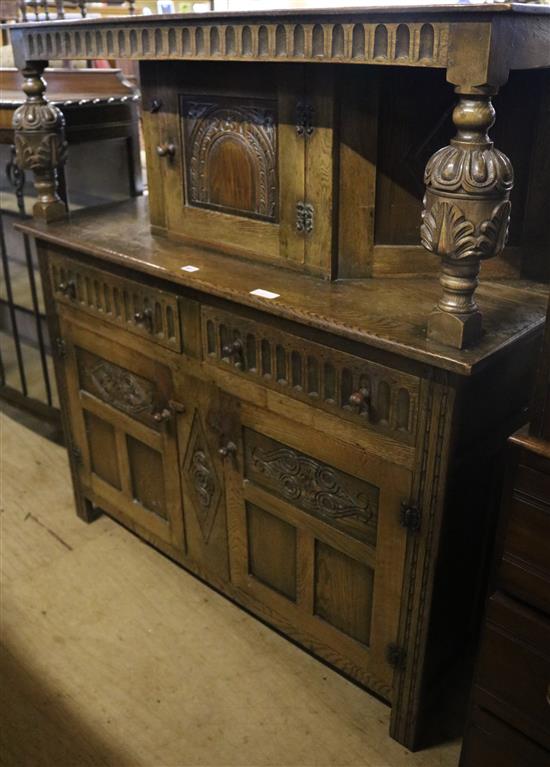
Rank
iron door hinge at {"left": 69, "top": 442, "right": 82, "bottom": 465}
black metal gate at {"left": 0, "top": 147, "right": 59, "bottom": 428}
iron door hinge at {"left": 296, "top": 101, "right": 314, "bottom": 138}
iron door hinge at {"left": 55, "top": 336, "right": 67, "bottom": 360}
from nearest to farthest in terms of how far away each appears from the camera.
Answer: iron door hinge at {"left": 296, "top": 101, "right": 314, "bottom": 138} < iron door hinge at {"left": 55, "top": 336, "right": 67, "bottom": 360} < iron door hinge at {"left": 69, "top": 442, "right": 82, "bottom": 465} < black metal gate at {"left": 0, "top": 147, "right": 59, "bottom": 428}

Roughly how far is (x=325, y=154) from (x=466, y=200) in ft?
1.52

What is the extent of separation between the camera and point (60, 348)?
230 centimetres

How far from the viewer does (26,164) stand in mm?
2057

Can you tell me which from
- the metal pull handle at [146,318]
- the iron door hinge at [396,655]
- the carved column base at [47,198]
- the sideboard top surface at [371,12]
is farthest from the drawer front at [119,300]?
the iron door hinge at [396,655]

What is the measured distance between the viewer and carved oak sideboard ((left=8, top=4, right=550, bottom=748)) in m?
1.27

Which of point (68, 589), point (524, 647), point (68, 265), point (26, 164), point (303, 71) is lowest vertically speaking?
point (68, 589)

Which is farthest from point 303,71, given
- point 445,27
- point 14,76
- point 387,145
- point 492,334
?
point 14,76

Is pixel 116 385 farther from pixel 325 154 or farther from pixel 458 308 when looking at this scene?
pixel 458 308

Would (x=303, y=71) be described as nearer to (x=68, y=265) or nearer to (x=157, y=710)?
(x=68, y=265)

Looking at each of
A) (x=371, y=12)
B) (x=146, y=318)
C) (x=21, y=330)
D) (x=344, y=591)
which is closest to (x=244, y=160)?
(x=146, y=318)

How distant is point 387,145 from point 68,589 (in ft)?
5.25

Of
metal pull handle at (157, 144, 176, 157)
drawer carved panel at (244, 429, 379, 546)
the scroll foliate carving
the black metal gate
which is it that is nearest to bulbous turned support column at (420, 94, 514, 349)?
the scroll foliate carving

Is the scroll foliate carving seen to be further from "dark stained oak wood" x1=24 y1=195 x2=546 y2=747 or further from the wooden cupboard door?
the wooden cupboard door

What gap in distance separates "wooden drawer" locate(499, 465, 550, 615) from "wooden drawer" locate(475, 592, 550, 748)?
0.04 metres
